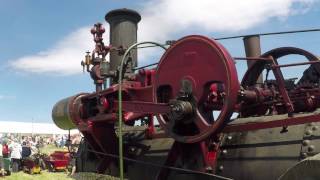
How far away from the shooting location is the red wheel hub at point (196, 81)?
14.3 ft

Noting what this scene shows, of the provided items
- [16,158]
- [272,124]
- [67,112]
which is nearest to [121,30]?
[67,112]

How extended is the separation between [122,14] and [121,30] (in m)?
0.23

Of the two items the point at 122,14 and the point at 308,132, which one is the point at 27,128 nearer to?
the point at 122,14

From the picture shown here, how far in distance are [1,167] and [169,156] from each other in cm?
1460

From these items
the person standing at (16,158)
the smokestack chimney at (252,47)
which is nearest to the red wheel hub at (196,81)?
the smokestack chimney at (252,47)

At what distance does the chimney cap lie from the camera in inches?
272

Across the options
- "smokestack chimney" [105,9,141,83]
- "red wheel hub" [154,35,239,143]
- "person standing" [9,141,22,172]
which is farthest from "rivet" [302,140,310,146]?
"person standing" [9,141,22,172]

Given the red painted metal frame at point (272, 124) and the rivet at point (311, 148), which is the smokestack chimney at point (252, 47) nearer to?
the red painted metal frame at point (272, 124)

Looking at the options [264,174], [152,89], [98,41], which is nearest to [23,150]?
[98,41]

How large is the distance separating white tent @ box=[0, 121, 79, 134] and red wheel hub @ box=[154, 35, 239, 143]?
41054 mm

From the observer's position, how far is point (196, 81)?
4.62 meters

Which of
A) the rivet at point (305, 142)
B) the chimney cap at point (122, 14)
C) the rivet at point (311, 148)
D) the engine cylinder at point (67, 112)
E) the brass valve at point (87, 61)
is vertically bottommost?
the rivet at point (311, 148)

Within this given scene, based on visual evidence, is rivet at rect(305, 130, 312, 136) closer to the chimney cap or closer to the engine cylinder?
the engine cylinder

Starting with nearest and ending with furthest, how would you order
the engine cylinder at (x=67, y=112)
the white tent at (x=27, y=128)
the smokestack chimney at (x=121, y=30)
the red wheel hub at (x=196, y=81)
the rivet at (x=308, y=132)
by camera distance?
the rivet at (x=308, y=132) < the red wheel hub at (x=196, y=81) < the engine cylinder at (x=67, y=112) < the smokestack chimney at (x=121, y=30) < the white tent at (x=27, y=128)
